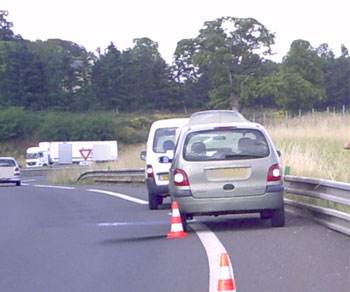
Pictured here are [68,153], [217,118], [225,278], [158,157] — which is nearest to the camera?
[225,278]

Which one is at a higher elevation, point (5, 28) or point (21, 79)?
point (5, 28)

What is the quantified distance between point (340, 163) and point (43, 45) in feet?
331

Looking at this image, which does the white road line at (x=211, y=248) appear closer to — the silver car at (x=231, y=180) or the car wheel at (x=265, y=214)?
the silver car at (x=231, y=180)

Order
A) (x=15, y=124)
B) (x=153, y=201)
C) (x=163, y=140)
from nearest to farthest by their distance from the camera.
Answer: (x=153, y=201)
(x=163, y=140)
(x=15, y=124)

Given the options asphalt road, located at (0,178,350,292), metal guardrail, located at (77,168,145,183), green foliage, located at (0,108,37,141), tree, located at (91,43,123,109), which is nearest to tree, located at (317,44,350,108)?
tree, located at (91,43,123,109)

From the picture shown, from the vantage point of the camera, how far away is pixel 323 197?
39.0 feet

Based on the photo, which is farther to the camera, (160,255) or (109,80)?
(109,80)

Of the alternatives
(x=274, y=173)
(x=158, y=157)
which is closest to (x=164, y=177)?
(x=158, y=157)

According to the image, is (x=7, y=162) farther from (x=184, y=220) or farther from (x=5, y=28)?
(x=5, y=28)

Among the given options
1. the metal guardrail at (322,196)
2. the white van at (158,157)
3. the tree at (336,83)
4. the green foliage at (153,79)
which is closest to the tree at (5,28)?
the green foliage at (153,79)

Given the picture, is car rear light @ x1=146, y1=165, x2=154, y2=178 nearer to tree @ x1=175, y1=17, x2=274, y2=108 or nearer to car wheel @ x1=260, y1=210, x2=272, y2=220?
car wheel @ x1=260, y1=210, x2=272, y2=220

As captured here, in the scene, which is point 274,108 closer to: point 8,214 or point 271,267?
point 8,214

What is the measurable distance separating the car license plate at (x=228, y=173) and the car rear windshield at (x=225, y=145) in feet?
0.60

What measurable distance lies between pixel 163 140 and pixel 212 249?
304 inches
